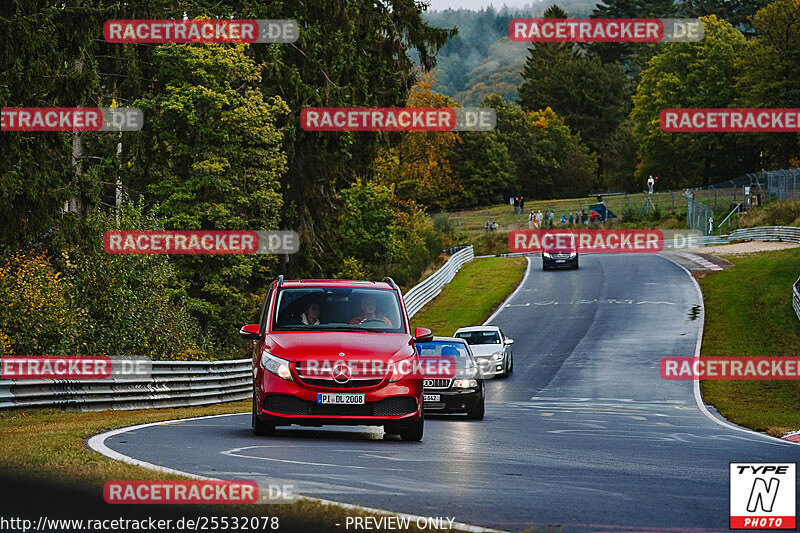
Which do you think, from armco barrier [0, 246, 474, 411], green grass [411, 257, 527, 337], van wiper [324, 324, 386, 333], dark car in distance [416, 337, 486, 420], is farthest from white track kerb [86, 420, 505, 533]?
green grass [411, 257, 527, 337]

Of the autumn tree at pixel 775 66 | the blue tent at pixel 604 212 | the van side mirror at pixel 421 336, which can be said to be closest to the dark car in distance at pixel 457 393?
the van side mirror at pixel 421 336

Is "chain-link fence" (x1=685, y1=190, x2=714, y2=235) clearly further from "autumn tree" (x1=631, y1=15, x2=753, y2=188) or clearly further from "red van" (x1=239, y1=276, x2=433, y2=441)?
"red van" (x1=239, y1=276, x2=433, y2=441)

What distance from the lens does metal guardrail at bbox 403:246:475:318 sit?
53.7m

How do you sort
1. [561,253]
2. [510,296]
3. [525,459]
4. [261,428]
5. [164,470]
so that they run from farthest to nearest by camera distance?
1. [561,253]
2. [510,296]
3. [261,428]
4. [525,459]
5. [164,470]

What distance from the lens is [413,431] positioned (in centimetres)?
1408

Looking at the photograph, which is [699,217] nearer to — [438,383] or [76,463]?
[438,383]

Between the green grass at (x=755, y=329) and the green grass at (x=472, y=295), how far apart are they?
996 cm

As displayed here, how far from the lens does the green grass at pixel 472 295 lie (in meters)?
51.2

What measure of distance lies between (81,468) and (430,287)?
49.5m

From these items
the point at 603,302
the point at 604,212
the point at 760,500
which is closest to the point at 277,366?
the point at 760,500

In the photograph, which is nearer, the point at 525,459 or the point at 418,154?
the point at 525,459

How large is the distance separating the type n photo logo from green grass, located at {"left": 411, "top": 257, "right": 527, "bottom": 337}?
127ft

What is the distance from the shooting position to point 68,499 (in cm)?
793

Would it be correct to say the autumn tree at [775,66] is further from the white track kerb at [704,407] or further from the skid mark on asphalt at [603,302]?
the skid mark on asphalt at [603,302]
